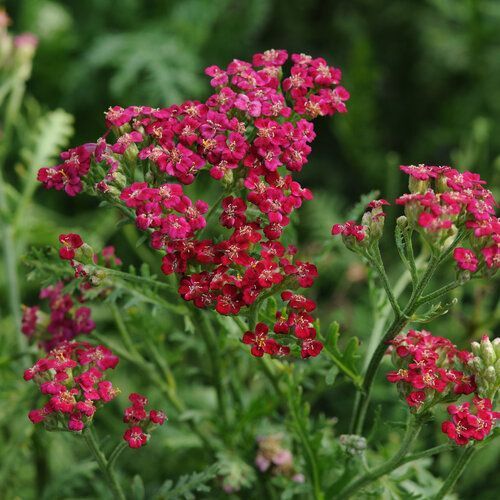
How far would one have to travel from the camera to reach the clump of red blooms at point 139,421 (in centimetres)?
128

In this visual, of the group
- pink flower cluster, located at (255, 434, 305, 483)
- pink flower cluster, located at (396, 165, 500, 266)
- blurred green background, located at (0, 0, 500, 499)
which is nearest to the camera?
pink flower cluster, located at (396, 165, 500, 266)

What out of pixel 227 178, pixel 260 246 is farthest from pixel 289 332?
pixel 227 178

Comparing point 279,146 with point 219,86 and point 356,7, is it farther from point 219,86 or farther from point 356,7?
point 356,7

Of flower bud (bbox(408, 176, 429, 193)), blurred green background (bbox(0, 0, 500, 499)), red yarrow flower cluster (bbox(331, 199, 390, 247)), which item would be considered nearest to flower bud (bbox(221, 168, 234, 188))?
red yarrow flower cluster (bbox(331, 199, 390, 247))

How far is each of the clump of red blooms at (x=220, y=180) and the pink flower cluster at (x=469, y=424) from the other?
24 centimetres

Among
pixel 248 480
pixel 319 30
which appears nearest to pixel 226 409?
pixel 248 480

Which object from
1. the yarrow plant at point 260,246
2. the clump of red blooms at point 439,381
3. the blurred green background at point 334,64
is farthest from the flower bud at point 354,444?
the blurred green background at point 334,64

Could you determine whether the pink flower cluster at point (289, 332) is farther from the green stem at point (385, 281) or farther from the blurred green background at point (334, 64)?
the blurred green background at point (334, 64)

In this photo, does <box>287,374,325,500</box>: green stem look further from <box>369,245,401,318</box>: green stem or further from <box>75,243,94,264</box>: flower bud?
<box>75,243,94,264</box>: flower bud

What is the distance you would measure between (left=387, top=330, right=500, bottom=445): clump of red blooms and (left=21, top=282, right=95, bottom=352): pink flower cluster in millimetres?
601

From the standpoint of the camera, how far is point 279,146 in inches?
Result: 51.6

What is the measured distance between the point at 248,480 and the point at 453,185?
0.81 metres

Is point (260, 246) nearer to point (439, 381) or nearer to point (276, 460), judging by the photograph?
point (439, 381)

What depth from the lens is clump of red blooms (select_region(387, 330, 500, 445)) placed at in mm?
1222
